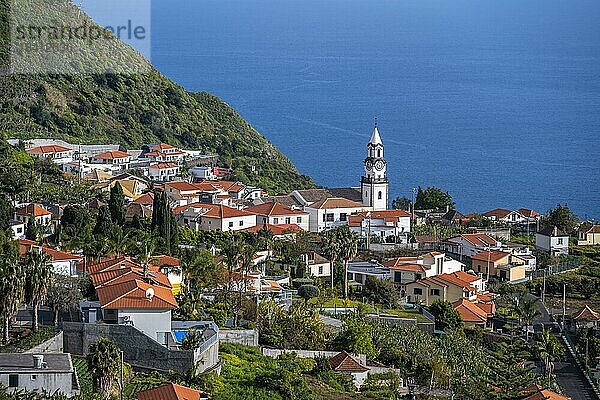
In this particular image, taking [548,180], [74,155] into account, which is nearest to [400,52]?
[548,180]

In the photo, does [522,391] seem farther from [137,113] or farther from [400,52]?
[400,52]

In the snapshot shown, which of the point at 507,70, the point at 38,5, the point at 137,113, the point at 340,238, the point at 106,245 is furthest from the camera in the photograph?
the point at 507,70

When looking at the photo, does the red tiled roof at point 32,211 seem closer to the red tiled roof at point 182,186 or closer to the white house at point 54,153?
the red tiled roof at point 182,186

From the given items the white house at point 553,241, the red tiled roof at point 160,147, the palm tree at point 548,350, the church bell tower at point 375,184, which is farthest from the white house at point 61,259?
the red tiled roof at point 160,147

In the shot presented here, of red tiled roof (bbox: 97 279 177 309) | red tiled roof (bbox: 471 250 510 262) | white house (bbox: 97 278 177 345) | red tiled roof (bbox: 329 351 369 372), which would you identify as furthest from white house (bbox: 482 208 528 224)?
white house (bbox: 97 278 177 345)

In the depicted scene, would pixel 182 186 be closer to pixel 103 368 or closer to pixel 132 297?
pixel 132 297

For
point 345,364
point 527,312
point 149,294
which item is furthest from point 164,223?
point 149,294
